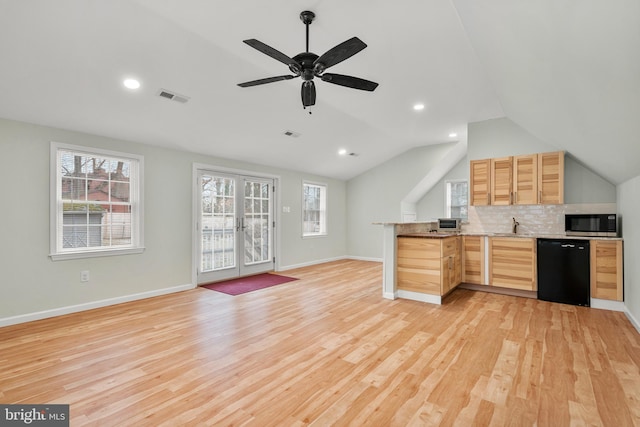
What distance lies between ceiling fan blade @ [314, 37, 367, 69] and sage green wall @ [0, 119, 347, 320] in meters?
3.49

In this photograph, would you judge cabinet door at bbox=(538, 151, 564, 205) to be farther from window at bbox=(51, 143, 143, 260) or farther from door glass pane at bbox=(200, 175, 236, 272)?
window at bbox=(51, 143, 143, 260)

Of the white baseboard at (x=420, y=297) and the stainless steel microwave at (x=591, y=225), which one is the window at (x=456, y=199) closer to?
the stainless steel microwave at (x=591, y=225)

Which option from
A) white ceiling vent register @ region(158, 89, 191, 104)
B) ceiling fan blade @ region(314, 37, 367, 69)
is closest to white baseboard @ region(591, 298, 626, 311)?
ceiling fan blade @ region(314, 37, 367, 69)

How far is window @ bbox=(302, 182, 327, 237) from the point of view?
7520mm

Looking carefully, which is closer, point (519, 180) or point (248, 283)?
point (519, 180)

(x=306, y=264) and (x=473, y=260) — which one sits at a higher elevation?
(x=473, y=260)

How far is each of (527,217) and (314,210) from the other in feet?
14.8

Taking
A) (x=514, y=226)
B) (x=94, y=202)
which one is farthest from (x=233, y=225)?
(x=514, y=226)

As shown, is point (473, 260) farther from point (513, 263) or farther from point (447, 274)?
point (447, 274)

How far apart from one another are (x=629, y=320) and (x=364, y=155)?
5.09 m

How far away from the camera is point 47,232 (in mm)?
3650

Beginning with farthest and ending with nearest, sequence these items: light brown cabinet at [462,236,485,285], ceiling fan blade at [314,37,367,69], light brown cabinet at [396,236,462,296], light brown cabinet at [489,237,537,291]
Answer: light brown cabinet at [462,236,485,285] → light brown cabinet at [489,237,537,291] → light brown cabinet at [396,236,462,296] → ceiling fan blade at [314,37,367,69]

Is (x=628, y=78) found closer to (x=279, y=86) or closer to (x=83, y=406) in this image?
(x=279, y=86)

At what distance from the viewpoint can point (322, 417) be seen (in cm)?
183
